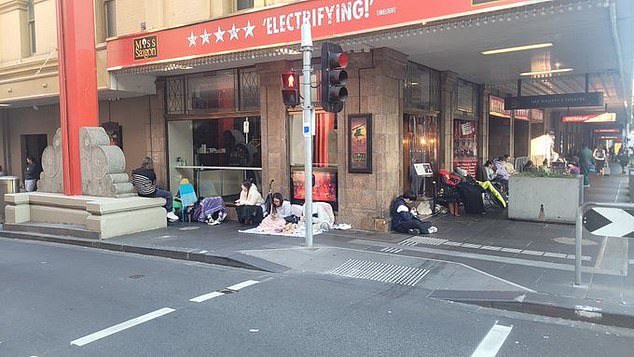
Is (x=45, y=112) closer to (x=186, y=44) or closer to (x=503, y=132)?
(x=186, y=44)

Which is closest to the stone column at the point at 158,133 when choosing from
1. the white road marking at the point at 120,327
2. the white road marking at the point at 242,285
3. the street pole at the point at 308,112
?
the street pole at the point at 308,112

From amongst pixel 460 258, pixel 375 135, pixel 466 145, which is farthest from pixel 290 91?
pixel 466 145

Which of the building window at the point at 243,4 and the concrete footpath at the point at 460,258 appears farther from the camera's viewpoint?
the building window at the point at 243,4

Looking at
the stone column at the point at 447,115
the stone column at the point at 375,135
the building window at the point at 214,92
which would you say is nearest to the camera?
the stone column at the point at 375,135

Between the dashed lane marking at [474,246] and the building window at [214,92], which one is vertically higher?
the building window at [214,92]

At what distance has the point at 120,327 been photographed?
513 centimetres

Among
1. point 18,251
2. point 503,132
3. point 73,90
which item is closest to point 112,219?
point 18,251

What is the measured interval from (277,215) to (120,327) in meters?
5.85

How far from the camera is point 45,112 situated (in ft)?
59.9

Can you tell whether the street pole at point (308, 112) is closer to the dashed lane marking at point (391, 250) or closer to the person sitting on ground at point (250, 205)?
the dashed lane marking at point (391, 250)

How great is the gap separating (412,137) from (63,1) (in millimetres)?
8579

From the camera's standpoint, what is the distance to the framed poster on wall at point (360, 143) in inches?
408

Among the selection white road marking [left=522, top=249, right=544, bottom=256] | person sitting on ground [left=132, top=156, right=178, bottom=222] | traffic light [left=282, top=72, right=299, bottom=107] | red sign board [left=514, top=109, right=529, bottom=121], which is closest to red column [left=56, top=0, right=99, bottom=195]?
person sitting on ground [left=132, top=156, right=178, bottom=222]

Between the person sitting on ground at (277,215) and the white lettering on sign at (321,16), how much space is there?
135 inches
